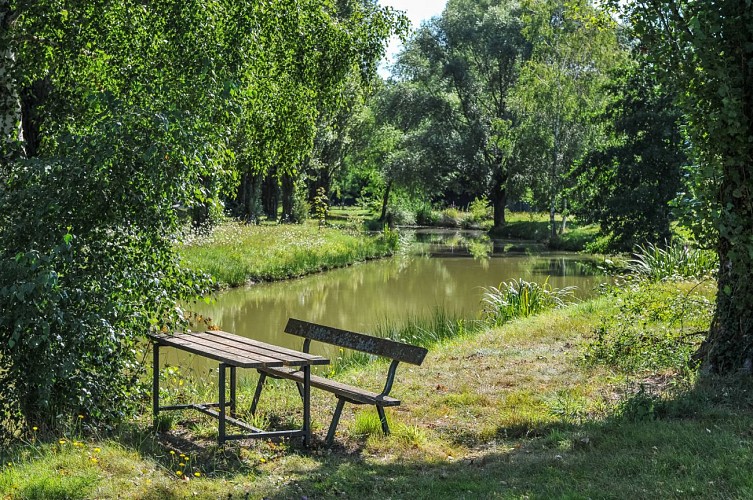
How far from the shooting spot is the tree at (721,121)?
23.3ft

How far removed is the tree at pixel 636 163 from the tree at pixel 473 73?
1621 cm

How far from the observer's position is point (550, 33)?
111ft

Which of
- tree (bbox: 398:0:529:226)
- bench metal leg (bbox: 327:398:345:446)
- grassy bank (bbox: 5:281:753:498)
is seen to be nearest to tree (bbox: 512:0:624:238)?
tree (bbox: 398:0:529:226)

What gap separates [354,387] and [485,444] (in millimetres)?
1184

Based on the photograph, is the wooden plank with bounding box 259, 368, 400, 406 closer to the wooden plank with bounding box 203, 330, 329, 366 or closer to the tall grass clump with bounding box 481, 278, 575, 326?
the wooden plank with bounding box 203, 330, 329, 366

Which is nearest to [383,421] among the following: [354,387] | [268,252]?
[354,387]

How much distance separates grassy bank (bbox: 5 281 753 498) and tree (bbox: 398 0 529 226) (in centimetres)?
3346

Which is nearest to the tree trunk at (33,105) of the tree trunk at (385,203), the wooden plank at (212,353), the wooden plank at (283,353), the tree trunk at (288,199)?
the wooden plank at (212,353)

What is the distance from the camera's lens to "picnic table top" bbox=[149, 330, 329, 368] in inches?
234

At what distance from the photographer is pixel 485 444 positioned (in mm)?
6574

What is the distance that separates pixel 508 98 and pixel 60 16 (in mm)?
36802

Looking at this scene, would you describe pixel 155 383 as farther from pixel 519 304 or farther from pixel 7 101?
pixel 519 304

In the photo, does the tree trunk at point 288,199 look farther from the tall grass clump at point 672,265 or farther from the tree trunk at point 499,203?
the tall grass clump at point 672,265

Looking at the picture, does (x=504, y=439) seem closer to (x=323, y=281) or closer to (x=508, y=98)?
(x=323, y=281)
